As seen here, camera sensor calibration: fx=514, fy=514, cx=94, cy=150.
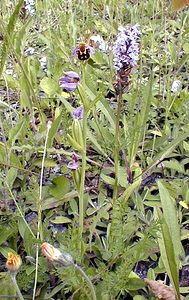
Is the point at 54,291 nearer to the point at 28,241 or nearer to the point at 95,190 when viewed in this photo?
the point at 28,241

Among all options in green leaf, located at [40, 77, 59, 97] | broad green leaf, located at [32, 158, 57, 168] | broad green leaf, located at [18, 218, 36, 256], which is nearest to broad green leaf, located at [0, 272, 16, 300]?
broad green leaf, located at [18, 218, 36, 256]

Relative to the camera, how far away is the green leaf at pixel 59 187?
1.08 metres

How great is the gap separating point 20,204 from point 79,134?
0.31m

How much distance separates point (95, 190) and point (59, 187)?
0.28ft

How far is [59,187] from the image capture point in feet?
3.58

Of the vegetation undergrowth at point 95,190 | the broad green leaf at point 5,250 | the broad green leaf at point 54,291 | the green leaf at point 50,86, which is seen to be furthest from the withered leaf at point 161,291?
the green leaf at point 50,86

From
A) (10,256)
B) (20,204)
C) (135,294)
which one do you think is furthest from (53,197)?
(10,256)

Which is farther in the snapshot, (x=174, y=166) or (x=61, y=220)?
(x=174, y=166)

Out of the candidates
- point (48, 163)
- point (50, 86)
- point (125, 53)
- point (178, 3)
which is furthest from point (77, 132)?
point (50, 86)

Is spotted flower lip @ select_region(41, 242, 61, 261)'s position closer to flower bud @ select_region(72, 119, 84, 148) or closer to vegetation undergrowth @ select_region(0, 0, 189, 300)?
vegetation undergrowth @ select_region(0, 0, 189, 300)

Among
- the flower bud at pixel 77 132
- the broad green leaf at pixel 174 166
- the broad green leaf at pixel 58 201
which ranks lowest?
the broad green leaf at pixel 58 201

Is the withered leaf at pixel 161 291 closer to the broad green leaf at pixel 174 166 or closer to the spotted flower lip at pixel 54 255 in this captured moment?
the spotted flower lip at pixel 54 255

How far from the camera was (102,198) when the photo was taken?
3.55 feet

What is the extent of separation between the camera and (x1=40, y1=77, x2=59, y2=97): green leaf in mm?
1467
